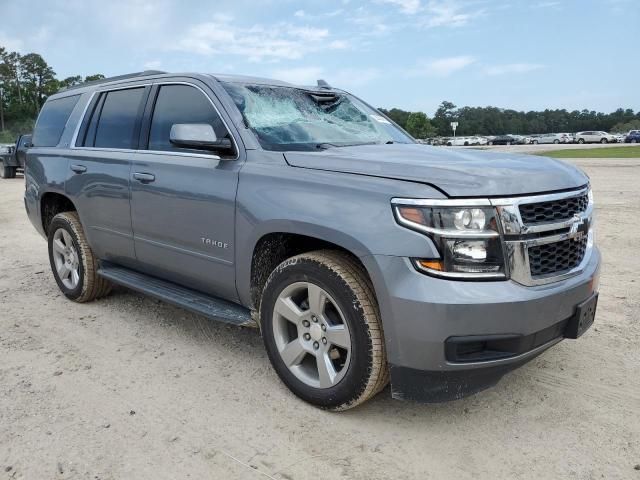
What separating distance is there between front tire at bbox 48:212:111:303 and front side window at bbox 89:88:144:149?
797 millimetres

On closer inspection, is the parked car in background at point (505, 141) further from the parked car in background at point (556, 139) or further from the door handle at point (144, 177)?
the door handle at point (144, 177)

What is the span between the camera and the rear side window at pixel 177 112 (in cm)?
364

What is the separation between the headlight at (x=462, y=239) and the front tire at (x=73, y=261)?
330 cm

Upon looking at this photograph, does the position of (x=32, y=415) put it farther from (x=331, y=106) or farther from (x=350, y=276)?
(x=331, y=106)

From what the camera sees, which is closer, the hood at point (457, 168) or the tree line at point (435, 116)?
the hood at point (457, 168)

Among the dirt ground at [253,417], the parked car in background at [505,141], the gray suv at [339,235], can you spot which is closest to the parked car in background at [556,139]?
the parked car in background at [505,141]

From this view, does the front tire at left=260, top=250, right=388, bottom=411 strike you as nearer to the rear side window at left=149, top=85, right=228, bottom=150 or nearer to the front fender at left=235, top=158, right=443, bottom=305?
the front fender at left=235, top=158, right=443, bottom=305

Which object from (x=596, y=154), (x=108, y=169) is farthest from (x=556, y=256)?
(x=596, y=154)

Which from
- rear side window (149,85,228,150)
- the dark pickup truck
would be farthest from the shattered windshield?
the dark pickup truck

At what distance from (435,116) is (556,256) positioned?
102489mm

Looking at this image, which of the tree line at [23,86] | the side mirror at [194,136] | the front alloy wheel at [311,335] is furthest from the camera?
the tree line at [23,86]

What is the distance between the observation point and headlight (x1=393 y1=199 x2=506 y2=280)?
2.51 metres

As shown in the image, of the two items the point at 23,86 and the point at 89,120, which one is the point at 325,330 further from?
the point at 23,86

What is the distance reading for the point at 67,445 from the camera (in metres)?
2.73
